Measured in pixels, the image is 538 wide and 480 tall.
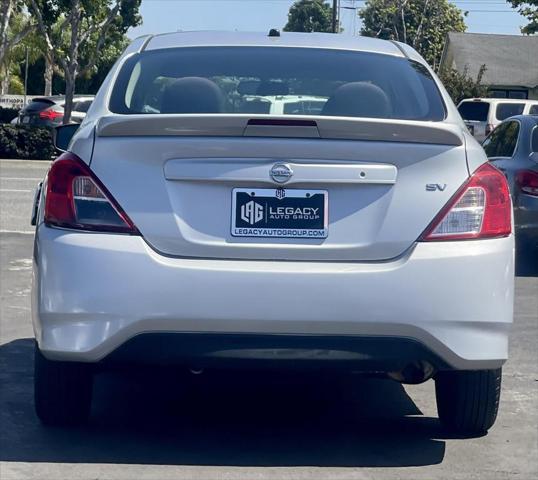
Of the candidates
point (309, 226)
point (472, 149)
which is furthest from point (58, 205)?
point (472, 149)

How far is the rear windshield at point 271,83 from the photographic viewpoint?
523 centimetres

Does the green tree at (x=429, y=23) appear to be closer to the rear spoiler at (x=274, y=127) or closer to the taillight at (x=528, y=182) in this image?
the taillight at (x=528, y=182)

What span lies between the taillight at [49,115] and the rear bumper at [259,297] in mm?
27243

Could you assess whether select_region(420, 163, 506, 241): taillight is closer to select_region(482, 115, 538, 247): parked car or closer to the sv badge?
the sv badge

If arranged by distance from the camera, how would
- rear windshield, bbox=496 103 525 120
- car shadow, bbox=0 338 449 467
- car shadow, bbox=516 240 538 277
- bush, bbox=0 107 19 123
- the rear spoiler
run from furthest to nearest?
bush, bbox=0 107 19 123
rear windshield, bbox=496 103 525 120
car shadow, bbox=516 240 538 277
car shadow, bbox=0 338 449 467
the rear spoiler

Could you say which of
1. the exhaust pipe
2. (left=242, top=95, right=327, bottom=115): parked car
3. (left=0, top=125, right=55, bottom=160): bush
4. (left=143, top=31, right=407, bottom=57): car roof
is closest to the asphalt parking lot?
the exhaust pipe

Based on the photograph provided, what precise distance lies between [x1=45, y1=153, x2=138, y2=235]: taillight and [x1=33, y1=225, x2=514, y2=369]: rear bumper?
0.05 meters

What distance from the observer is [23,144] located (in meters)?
26.2

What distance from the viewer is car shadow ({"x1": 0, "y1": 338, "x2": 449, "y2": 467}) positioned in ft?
16.2

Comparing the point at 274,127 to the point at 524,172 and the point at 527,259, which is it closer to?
the point at 524,172

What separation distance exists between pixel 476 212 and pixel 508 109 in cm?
2744

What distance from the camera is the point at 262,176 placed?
15.1ft

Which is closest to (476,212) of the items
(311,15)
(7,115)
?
(7,115)

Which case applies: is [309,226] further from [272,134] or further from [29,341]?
[29,341]
